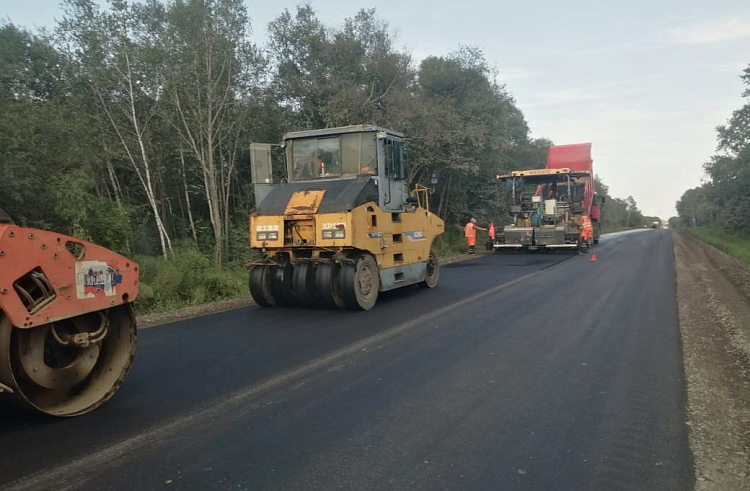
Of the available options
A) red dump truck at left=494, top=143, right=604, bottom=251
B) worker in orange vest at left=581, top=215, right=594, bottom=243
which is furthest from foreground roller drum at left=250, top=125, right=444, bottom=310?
worker in orange vest at left=581, top=215, right=594, bottom=243

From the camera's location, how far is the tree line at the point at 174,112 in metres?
12.7

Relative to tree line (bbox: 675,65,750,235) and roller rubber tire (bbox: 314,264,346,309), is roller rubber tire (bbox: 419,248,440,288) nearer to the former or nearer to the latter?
roller rubber tire (bbox: 314,264,346,309)

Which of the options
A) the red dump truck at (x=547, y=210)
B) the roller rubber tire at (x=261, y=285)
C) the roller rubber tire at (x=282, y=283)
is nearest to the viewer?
the roller rubber tire at (x=282, y=283)

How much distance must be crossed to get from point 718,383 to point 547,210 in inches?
683

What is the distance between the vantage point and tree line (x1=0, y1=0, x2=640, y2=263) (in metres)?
12.7

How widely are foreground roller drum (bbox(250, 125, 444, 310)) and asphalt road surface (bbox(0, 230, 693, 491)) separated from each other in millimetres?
1262

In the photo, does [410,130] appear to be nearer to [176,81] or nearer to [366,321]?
[176,81]

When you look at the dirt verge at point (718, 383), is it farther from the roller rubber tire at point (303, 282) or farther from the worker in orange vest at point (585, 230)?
the worker in orange vest at point (585, 230)

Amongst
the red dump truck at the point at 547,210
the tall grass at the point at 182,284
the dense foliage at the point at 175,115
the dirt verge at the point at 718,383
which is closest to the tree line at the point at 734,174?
the red dump truck at the point at 547,210

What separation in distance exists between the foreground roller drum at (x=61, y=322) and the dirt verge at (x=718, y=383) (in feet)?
13.5

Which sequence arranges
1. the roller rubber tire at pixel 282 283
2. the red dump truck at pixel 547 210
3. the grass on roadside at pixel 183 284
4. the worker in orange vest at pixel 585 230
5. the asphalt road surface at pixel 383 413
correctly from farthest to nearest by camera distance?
the worker in orange vest at pixel 585 230
the red dump truck at pixel 547 210
the grass on roadside at pixel 183 284
the roller rubber tire at pixel 282 283
the asphalt road surface at pixel 383 413

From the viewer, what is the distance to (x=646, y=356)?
5762mm

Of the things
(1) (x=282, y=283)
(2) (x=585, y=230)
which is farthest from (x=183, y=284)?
(2) (x=585, y=230)

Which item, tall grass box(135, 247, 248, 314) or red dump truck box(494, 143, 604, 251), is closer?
tall grass box(135, 247, 248, 314)
